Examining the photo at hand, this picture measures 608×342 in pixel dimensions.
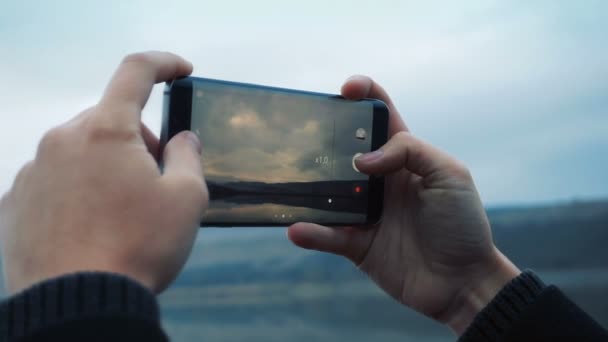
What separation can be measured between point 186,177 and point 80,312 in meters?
0.23

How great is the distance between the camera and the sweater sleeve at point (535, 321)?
4.03 feet

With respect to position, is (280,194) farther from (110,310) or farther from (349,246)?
(110,310)

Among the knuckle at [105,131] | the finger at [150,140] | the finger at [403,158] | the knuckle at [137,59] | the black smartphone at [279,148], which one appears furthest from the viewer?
the finger at [403,158]

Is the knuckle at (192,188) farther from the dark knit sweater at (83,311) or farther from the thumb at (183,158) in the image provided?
the dark knit sweater at (83,311)

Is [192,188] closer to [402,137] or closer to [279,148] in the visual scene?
[279,148]

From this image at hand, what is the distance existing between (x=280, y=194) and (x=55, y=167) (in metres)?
0.60

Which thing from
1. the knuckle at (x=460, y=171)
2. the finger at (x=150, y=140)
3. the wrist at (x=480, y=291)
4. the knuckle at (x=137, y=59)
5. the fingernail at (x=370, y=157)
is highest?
the knuckle at (x=137, y=59)

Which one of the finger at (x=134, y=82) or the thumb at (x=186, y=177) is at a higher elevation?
the finger at (x=134, y=82)

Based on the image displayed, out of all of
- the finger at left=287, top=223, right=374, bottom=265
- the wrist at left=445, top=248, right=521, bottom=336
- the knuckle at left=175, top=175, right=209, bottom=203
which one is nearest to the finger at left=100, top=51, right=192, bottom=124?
the knuckle at left=175, top=175, right=209, bottom=203

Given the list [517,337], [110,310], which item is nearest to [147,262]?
[110,310]

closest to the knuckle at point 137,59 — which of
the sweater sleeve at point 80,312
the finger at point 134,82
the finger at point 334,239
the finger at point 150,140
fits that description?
the finger at point 134,82

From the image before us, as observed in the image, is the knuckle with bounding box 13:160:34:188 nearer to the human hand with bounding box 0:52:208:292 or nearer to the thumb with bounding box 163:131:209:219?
the human hand with bounding box 0:52:208:292

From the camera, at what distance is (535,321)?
1.24m

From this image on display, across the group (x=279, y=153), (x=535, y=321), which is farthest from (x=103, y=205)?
(x=535, y=321)
